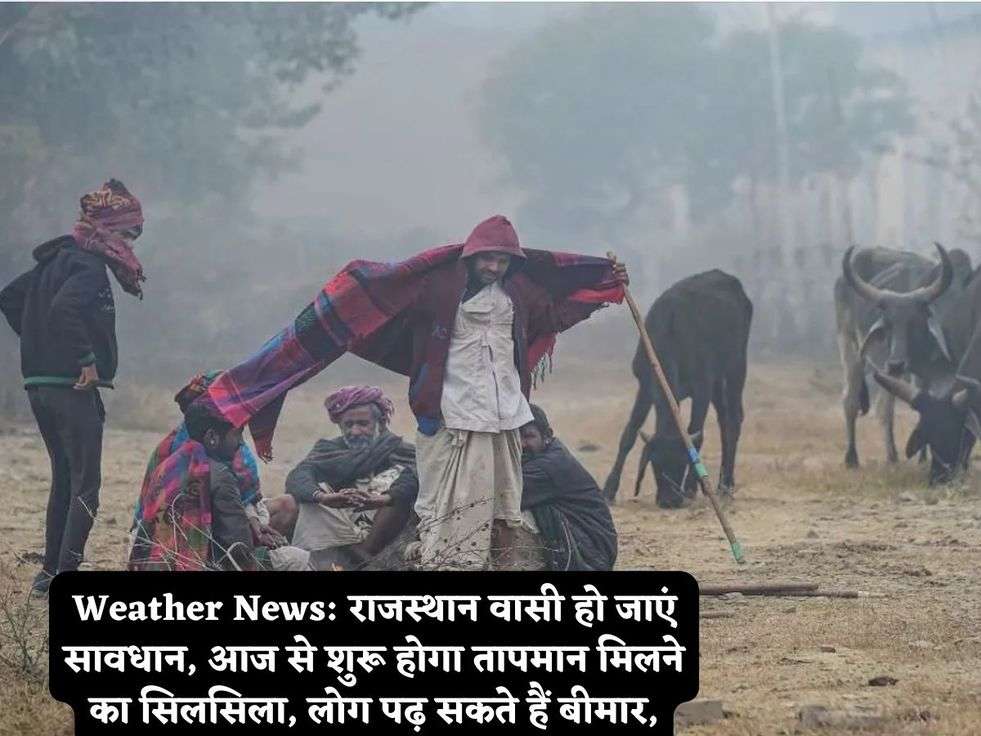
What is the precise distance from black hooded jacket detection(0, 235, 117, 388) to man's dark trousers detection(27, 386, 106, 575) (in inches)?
3.0

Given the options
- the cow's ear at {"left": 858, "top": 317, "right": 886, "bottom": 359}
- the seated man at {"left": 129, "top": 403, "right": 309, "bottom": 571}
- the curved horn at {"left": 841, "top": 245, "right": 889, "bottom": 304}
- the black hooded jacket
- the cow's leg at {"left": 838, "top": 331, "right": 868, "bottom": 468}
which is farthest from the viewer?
the cow's leg at {"left": 838, "top": 331, "right": 868, "bottom": 468}

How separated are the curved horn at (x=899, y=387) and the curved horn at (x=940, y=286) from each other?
0.72 metres

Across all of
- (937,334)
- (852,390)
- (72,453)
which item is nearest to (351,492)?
(72,453)

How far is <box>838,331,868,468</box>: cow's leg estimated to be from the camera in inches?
542

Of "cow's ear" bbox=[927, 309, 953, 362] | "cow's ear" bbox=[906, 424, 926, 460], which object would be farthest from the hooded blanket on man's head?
"cow's ear" bbox=[927, 309, 953, 362]

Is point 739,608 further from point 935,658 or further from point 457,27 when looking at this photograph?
point 457,27

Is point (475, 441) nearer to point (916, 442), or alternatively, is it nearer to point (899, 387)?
point (916, 442)

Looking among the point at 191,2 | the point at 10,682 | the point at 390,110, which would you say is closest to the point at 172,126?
the point at 191,2

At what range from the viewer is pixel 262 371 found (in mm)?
7211

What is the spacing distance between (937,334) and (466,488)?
6443 millimetres

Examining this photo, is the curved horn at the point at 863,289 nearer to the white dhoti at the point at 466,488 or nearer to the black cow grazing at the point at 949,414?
the black cow grazing at the point at 949,414

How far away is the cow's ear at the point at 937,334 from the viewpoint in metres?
12.4

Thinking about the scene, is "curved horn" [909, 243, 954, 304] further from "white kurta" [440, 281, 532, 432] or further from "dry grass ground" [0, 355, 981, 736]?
"white kurta" [440, 281, 532, 432]

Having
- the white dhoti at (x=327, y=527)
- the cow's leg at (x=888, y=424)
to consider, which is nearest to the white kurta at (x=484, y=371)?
the white dhoti at (x=327, y=527)
